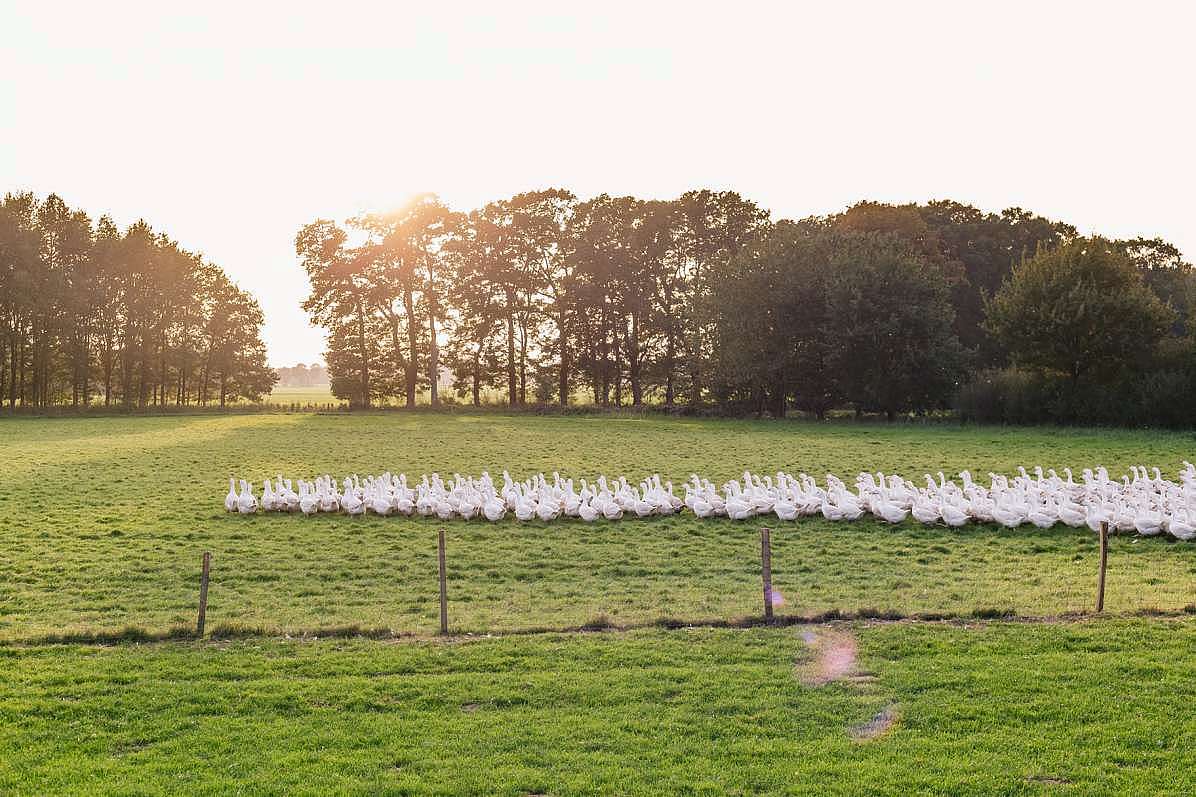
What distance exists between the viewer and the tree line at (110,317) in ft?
277

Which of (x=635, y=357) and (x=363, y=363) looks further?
(x=363, y=363)

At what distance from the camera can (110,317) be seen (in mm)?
90500

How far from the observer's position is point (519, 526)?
2489cm

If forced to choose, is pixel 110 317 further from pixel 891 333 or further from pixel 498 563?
pixel 498 563

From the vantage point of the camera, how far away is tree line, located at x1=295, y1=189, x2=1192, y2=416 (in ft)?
219

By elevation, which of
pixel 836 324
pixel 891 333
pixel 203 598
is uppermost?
pixel 836 324

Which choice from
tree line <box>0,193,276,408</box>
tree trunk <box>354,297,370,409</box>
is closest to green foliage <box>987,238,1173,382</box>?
tree trunk <box>354,297,370,409</box>

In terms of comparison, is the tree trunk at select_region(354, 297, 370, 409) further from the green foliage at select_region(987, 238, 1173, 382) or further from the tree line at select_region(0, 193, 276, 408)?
the green foliage at select_region(987, 238, 1173, 382)

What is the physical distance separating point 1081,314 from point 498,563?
48.0m

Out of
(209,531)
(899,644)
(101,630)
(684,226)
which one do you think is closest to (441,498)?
(209,531)

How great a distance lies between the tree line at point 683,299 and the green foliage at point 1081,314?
178 cm

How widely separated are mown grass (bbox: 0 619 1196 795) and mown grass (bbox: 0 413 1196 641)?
1612mm

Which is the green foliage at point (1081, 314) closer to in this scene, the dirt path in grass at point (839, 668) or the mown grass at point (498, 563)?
the mown grass at point (498, 563)

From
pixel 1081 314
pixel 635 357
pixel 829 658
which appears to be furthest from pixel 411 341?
pixel 829 658
